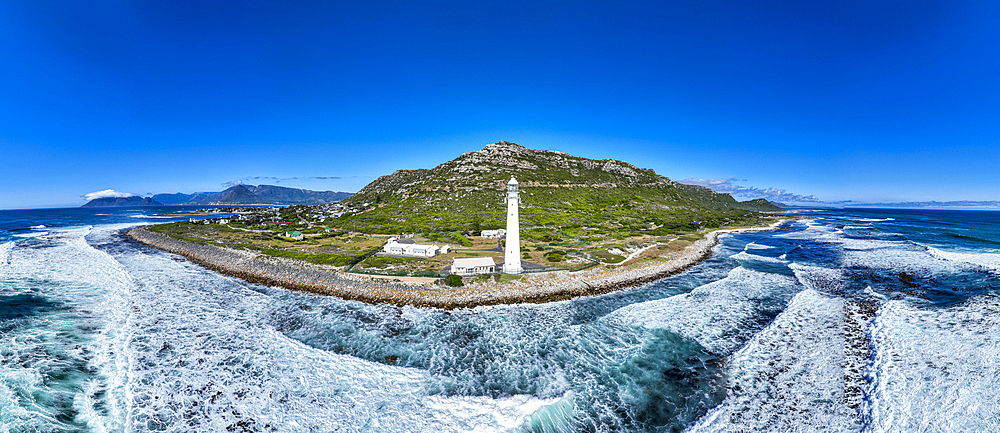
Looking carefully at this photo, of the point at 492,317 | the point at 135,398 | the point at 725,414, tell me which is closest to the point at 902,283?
the point at 725,414

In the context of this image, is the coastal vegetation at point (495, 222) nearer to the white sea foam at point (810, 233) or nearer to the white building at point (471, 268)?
the white building at point (471, 268)

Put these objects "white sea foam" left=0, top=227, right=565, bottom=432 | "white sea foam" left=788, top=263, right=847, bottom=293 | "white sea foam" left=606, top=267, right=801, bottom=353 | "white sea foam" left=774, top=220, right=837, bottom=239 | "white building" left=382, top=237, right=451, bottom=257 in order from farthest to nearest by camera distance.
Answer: "white sea foam" left=774, top=220, right=837, bottom=239 < "white building" left=382, top=237, right=451, bottom=257 < "white sea foam" left=788, top=263, right=847, bottom=293 < "white sea foam" left=606, top=267, right=801, bottom=353 < "white sea foam" left=0, top=227, right=565, bottom=432

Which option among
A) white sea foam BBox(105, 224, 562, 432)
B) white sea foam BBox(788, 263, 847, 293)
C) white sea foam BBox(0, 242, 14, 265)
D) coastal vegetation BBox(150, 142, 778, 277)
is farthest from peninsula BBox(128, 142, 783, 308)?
white sea foam BBox(0, 242, 14, 265)

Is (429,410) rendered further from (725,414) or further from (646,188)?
(646,188)

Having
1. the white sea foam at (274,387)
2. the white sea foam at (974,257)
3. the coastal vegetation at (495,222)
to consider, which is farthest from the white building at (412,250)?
the white sea foam at (974,257)

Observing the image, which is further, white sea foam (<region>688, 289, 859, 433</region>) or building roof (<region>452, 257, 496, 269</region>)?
building roof (<region>452, 257, 496, 269</region>)

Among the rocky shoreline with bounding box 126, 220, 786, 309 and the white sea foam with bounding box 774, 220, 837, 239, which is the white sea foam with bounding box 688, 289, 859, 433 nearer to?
the rocky shoreline with bounding box 126, 220, 786, 309
